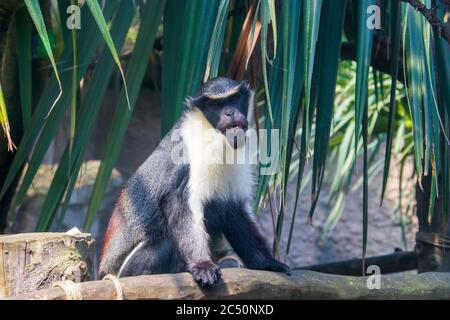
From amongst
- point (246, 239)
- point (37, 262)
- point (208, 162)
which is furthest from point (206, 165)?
point (37, 262)

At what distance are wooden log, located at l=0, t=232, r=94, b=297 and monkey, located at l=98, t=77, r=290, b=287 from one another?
0.88m

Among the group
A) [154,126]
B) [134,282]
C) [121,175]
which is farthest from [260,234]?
[154,126]

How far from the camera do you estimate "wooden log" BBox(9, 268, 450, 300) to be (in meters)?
2.54

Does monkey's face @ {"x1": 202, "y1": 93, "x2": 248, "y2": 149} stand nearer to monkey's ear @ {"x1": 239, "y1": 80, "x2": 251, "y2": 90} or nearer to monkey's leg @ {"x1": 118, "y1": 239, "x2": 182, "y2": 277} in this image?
monkey's ear @ {"x1": 239, "y1": 80, "x2": 251, "y2": 90}

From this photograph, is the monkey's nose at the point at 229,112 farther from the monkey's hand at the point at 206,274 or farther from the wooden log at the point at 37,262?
the wooden log at the point at 37,262

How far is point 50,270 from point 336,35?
1.79m

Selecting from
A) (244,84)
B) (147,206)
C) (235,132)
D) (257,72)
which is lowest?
(147,206)

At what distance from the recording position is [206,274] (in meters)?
2.98

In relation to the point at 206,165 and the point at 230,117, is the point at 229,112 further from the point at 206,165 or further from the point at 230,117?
the point at 206,165

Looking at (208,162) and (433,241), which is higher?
(208,162)

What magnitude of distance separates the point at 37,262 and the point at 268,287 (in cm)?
84

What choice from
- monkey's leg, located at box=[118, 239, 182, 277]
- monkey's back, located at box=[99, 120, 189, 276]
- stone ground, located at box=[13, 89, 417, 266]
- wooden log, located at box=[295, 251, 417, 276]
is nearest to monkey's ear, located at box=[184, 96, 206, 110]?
monkey's back, located at box=[99, 120, 189, 276]

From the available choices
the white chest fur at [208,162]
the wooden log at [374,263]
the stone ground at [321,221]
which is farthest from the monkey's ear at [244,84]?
the stone ground at [321,221]
